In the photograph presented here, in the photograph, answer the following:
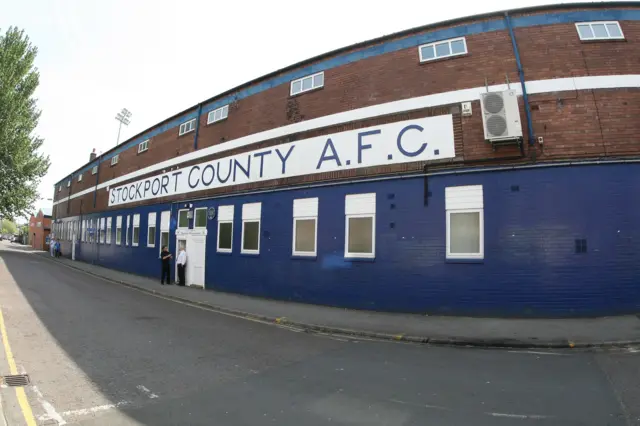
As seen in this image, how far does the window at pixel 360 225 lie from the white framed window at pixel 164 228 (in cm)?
1162

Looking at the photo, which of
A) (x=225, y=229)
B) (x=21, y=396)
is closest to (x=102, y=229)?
(x=225, y=229)

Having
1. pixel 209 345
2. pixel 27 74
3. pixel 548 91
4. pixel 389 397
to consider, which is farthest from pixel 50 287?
pixel 27 74

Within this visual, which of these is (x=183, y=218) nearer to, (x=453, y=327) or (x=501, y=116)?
(x=453, y=327)

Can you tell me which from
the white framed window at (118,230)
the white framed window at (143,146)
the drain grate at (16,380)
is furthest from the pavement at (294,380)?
the white framed window at (118,230)

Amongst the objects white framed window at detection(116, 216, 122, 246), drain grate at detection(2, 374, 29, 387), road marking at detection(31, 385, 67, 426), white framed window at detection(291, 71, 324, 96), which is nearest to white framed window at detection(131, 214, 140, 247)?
white framed window at detection(116, 216, 122, 246)

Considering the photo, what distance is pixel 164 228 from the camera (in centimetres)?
1975

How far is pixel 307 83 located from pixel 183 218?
9554mm

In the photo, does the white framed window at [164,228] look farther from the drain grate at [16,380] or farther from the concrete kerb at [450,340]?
the drain grate at [16,380]

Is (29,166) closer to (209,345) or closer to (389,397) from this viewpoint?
(209,345)

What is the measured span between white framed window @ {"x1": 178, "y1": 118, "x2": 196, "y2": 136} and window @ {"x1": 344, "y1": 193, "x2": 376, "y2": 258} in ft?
36.0

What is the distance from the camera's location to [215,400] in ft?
14.9

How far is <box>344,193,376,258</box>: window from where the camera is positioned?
1127cm

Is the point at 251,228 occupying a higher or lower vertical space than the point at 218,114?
lower

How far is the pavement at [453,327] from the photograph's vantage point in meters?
7.14
